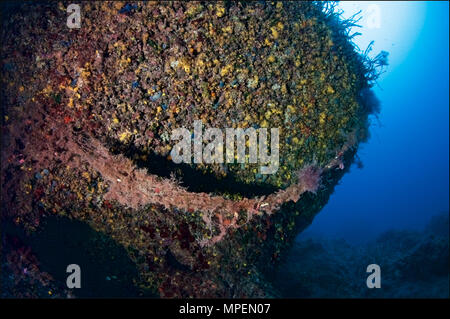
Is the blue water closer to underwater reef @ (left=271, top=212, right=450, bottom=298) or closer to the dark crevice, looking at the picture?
underwater reef @ (left=271, top=212, right=450, bottom=298)

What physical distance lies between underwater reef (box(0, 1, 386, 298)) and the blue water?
26315 millimetres

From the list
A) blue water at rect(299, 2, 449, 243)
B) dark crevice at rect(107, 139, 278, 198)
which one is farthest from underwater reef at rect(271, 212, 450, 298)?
blue water at rect(299, 2, 449, 243)

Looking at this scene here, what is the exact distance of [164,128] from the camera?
3457 mm

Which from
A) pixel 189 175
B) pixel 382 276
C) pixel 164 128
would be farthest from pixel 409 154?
pixel 164 128

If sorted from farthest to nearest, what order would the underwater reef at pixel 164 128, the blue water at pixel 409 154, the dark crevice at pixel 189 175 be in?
the blue water at pixel 409 154 → the dark crevice at pixel 189 175 → the underwater reef at pixel 164 128

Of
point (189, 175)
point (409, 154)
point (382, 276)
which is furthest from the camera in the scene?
point (409, 154)

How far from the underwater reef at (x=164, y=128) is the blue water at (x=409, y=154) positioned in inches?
1036

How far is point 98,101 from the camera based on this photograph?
131 inches

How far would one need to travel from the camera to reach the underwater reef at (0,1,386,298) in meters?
3.28

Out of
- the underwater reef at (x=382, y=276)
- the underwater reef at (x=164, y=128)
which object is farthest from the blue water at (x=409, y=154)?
the underwater reef at (x=164, y=128)

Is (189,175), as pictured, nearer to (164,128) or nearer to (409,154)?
(164,128)

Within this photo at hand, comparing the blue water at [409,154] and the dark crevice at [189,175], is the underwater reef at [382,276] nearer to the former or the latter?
the dark crevice at [189,175]

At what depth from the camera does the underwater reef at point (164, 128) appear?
3.28 meters

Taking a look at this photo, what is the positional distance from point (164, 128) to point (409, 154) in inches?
2900
